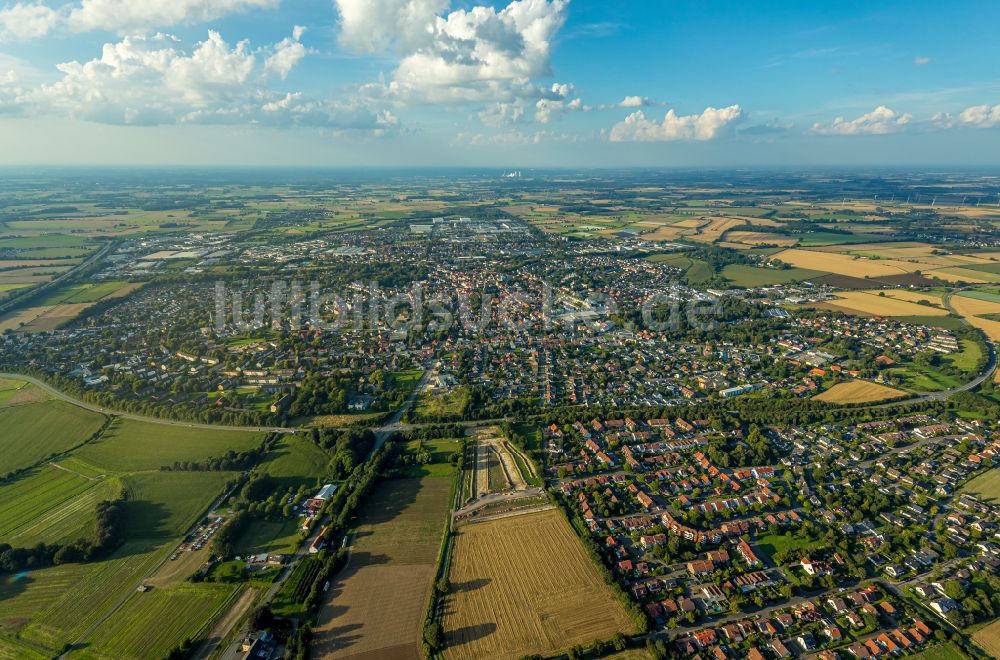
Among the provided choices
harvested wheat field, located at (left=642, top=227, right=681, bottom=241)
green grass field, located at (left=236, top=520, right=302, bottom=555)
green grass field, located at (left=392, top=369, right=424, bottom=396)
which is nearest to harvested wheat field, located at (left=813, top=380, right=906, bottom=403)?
green grass field, located at (left=392, top=369, right=424, bottom=396)

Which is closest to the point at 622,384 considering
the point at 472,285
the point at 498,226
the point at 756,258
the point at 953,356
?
the point at 953,356

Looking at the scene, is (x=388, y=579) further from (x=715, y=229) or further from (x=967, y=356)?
(x=715, y=229)

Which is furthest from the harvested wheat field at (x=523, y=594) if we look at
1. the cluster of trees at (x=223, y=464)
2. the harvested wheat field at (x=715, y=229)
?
the harvested wheat field at (x=715, y=229)

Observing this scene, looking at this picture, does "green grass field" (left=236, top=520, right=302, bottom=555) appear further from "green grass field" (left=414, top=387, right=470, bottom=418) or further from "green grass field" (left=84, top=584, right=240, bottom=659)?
"green grass field" (left=414, top=387, right=470, bottom=418)

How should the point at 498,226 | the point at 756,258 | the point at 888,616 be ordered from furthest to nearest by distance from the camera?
the point at 498,226 < the point at 756,258 < the point at 888,616

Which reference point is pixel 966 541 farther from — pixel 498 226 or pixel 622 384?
pixel 498 226
